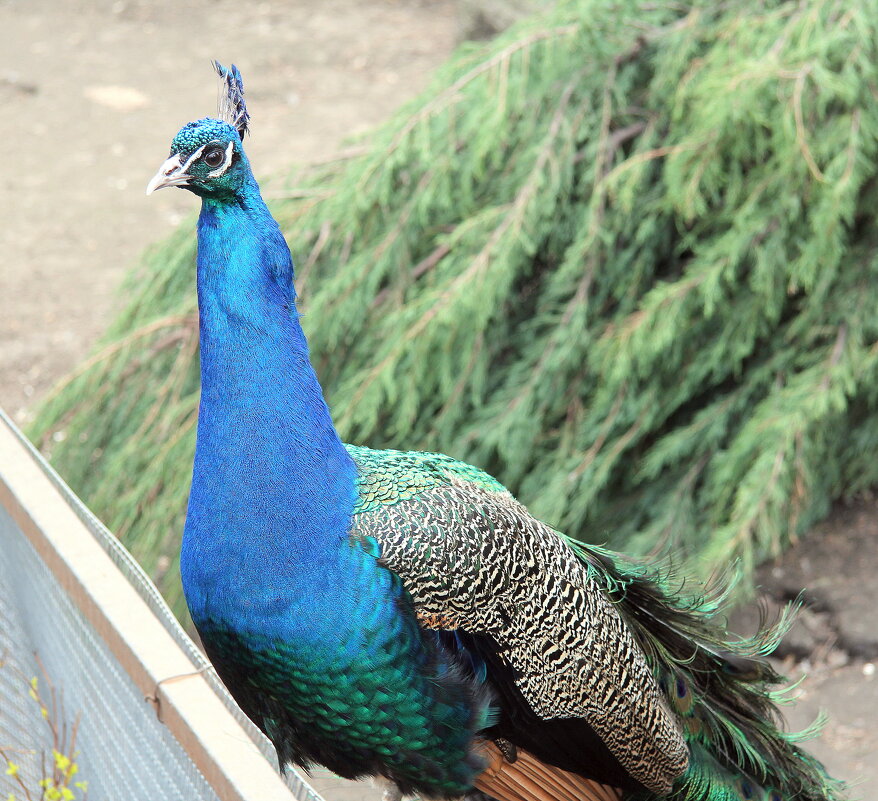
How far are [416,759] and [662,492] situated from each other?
1.73 m

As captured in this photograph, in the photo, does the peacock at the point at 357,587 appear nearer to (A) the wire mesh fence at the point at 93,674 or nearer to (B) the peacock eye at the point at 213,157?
(B) the peacock eye at the point at 213,157

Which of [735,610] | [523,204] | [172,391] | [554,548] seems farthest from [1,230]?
[554,548]

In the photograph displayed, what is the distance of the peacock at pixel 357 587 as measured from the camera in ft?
5.80

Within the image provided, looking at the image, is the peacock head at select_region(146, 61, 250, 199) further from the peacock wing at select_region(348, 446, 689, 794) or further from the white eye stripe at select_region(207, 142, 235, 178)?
the peacock wing at select_region(348, 446, 689, 794)

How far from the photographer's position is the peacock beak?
1719mm

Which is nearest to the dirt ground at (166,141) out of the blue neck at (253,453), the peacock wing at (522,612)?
the peacock wing at (522,612)

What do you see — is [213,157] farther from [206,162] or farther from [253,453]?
[253,453]

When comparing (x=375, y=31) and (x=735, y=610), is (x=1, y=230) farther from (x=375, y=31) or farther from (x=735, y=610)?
(x=735, y=610)

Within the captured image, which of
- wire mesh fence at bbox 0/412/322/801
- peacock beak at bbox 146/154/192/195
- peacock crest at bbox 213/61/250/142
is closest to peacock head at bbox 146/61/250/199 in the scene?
peacock beak at bbox 146/154/192/195

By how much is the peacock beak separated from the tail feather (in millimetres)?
1035

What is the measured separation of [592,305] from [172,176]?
184cm

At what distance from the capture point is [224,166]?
1761mm

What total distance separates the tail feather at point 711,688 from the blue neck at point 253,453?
63 centimetres

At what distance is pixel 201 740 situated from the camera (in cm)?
120
